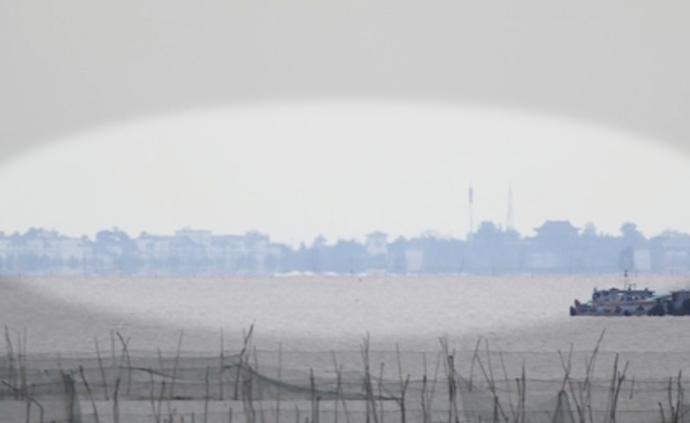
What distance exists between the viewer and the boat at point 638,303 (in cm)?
6084

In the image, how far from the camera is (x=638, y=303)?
6041 cm

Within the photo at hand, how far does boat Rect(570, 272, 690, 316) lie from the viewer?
60.8 metres

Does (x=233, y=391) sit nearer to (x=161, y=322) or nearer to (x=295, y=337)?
(x=295, y=337)

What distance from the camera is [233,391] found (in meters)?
17.4

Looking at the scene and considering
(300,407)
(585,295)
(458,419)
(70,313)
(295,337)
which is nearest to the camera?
(458,419)

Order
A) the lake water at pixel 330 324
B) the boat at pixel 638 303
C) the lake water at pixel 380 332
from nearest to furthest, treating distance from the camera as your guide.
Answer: the lake water at pixel 380 332 → the lake water at pixel 330 324 → the boat at pixel 638 303

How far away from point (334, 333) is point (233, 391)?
4245 centimetres

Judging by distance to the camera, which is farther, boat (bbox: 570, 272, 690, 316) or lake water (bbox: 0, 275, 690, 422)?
boat (bbox: 570, 272, 690, 316)

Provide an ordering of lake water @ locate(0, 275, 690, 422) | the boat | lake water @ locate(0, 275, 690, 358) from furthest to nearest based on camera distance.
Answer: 1. the boat
2. lake water @ locate(0, 275, 690, 358)
3. lake water @ locate(0, 275, 690, 422)

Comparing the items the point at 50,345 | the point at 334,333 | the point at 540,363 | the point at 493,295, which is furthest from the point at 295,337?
the point at 493,295

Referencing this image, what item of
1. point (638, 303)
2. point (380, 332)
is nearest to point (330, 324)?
point (380, 332)

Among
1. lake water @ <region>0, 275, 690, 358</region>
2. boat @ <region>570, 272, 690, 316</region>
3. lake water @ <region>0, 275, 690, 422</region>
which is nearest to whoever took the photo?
lake water @ <region>0, 275, 690, 422</region>

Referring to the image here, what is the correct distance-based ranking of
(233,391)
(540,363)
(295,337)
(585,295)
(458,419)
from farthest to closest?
(585,295)
(295,337)
(540,363)
(233,391)
(458,419)

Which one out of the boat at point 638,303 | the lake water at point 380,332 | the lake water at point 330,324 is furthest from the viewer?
the boat at point 638,303
